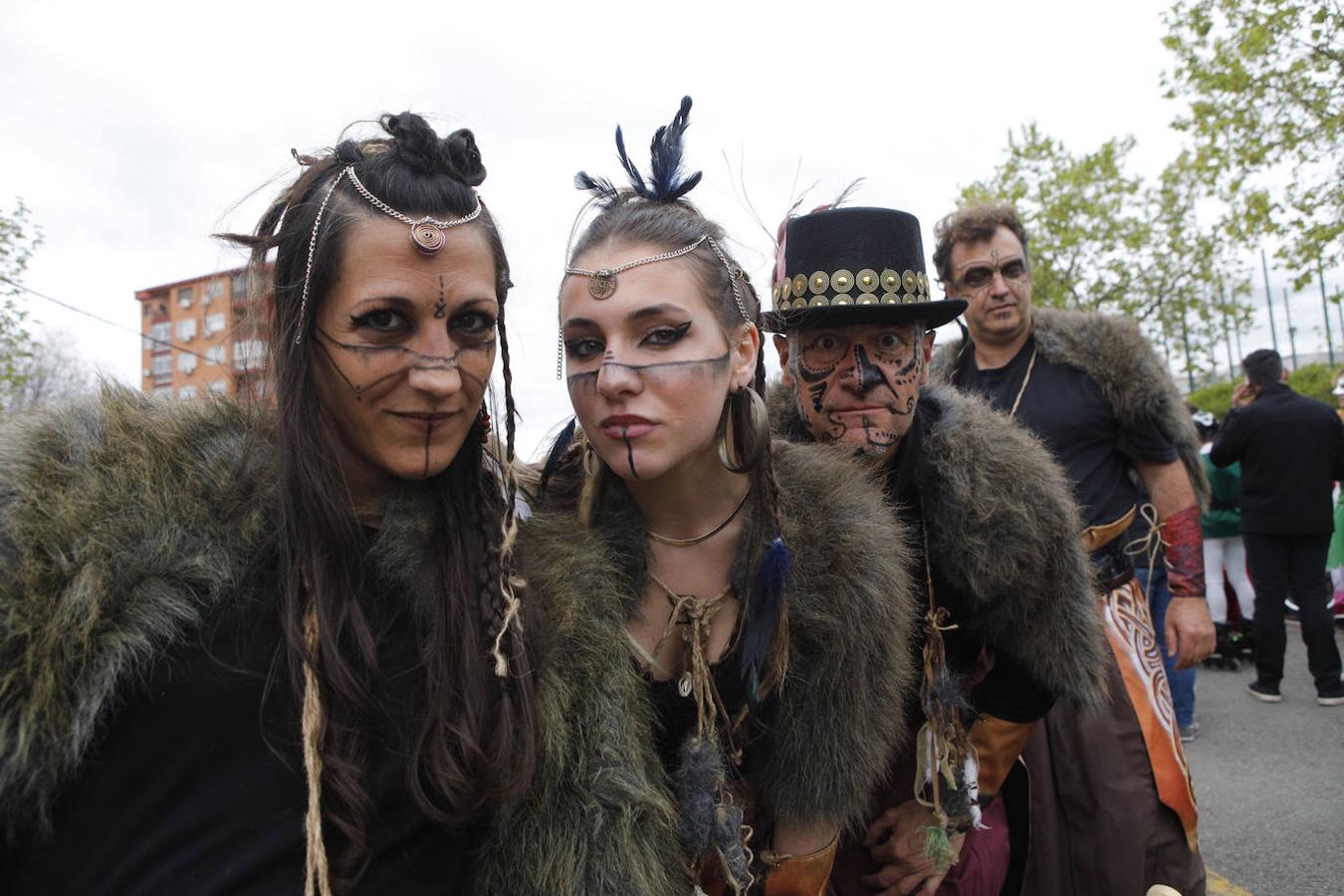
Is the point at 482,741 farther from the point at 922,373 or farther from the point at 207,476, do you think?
the point at 922,373

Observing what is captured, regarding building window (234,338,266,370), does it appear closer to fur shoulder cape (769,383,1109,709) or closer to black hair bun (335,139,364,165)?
black hair bun (335,139,364,165)

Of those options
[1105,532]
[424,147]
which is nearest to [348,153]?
[424,147]

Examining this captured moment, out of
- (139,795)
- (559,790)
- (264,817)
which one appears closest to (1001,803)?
(559,790)

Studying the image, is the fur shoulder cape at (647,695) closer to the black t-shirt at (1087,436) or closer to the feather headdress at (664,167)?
the feather headdress at (664,167)

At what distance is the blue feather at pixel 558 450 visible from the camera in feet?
6.90

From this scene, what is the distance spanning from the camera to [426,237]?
1.65 metres

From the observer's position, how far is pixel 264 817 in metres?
1.40

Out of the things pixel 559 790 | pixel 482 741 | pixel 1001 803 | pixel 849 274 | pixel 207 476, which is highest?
pixel 849 274

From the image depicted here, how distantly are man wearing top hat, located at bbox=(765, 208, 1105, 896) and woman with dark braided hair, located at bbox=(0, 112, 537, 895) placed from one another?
938 millimetres

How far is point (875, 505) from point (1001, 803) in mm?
1059

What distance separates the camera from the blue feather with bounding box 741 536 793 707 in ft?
6.20

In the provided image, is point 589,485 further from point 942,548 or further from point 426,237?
point 942,548

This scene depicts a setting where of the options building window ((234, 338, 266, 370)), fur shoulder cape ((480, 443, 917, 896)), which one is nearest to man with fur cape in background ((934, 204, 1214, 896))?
fur shoulder cape ((480, 443, 917, 896))

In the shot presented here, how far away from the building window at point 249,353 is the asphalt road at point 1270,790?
13.0 ft
